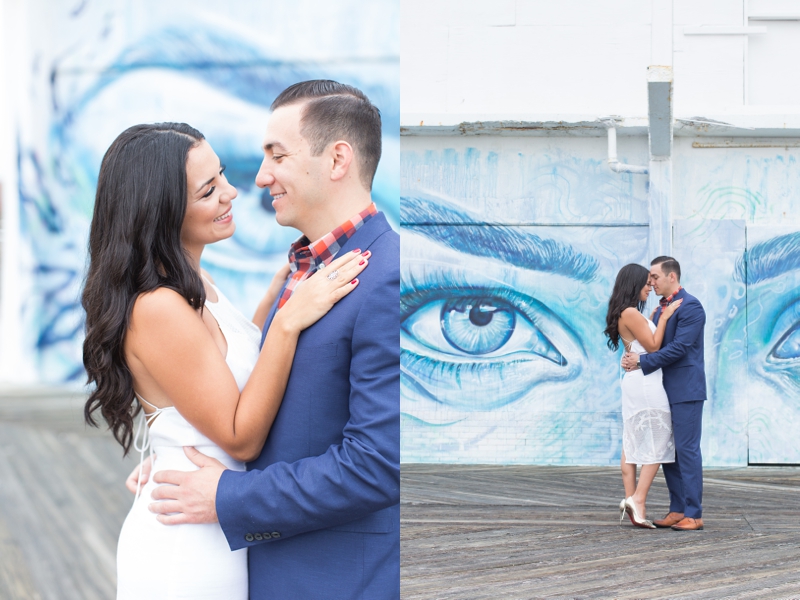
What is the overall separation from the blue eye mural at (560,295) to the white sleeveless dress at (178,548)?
1.31 ft

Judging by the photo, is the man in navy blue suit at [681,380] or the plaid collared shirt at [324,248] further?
the plaid collared shirt at [324,248]

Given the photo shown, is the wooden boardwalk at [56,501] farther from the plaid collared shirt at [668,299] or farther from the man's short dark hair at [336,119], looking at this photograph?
the plaid collared shirt at [668,299]

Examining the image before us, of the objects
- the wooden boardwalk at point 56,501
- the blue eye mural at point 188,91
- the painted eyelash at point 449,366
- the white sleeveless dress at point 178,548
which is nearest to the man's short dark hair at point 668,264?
the painted eyelash at point 449,366

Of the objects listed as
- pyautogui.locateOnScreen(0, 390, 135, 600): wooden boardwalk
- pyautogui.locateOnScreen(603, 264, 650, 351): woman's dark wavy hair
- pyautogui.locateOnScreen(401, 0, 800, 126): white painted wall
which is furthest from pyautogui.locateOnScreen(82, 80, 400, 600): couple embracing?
pyautogui.locateOnScreen(0, 390, 135, 600): wooden boardwalk

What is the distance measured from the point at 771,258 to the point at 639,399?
28 cm

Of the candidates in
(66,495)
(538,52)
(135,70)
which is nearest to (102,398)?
(538,52)

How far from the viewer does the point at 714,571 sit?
1.01 metres

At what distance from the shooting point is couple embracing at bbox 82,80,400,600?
1062mm

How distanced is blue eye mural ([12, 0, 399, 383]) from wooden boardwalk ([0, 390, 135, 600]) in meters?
1.62

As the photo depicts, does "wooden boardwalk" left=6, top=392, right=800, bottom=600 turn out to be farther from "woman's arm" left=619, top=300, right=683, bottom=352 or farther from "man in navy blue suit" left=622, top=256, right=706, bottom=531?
"woman's arm" left=619, top=300, right=683, bottom=352

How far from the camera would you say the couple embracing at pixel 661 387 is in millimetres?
1036

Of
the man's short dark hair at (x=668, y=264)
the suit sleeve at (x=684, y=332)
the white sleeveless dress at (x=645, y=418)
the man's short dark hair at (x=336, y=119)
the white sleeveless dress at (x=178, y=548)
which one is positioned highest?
the man's short dark hair at (x=336, y=119)

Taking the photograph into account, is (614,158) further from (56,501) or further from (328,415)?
(56,501)

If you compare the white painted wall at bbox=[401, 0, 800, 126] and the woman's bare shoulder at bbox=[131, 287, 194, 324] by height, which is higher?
the white painted wall at bbox=[401, 0, 800, 126]
